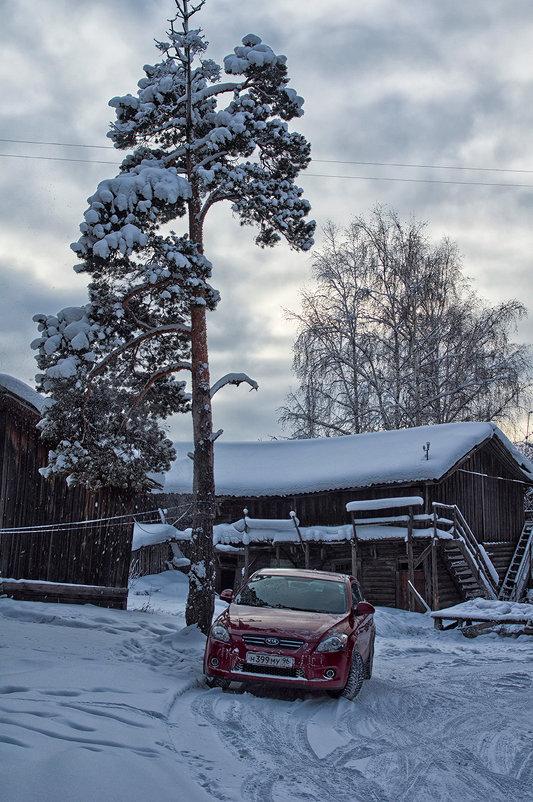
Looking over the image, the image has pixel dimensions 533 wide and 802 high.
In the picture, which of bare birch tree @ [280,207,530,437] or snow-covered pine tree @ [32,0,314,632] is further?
bare birch tree @ [280,207,530,437]

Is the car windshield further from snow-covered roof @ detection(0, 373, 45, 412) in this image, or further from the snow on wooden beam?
the snow on wooden beam

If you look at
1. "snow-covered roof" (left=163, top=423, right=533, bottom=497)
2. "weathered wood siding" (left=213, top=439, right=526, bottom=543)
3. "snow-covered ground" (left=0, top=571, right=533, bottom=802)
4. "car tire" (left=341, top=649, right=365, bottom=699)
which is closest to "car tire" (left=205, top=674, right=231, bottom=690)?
"snow-covered ground" (left=0, top=571, right=533, bottom=802)

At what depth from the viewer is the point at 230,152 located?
44.0ft

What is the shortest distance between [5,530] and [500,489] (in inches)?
830

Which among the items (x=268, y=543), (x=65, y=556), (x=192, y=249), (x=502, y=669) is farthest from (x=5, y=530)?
(x=268, y=543)

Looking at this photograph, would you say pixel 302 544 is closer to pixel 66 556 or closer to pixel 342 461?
pixel 342 461

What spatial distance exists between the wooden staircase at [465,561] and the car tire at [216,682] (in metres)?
14.1

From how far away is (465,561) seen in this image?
23.2 metres

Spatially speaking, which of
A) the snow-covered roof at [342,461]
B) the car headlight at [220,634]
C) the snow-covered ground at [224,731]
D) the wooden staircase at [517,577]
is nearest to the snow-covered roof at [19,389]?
the snow-covered ground at [224,731]

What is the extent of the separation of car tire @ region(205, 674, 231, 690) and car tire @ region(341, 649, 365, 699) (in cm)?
147

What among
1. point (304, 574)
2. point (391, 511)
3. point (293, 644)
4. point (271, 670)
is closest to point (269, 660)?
A: point (271, 670)

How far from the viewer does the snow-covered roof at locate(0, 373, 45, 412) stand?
1440 centimetres

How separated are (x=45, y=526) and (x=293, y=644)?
834 cm

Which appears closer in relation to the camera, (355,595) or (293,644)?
(293,644)
